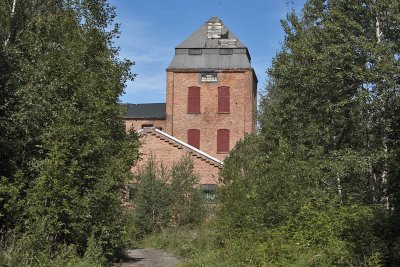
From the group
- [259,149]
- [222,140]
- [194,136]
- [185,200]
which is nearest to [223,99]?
[222,140]

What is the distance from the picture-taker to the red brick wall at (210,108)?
49.4m

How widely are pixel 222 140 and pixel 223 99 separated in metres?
3.79

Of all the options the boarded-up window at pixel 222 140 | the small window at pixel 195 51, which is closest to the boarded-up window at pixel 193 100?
the boarded-up window at pixel 222 140

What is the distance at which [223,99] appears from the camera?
4988 centimetres

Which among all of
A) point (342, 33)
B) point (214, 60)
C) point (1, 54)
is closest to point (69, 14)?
point (1, 54)

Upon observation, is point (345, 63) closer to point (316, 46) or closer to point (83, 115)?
point (316, 46)

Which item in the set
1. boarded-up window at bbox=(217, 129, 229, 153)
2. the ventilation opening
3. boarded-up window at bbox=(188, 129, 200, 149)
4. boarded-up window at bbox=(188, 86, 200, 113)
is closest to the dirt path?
boarded-up window at bbox=(217, 129, 229, 153)

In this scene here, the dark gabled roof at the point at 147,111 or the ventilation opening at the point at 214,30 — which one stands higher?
the ventilation opening at the point at 214,30

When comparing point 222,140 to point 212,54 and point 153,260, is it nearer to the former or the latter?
point 212,54

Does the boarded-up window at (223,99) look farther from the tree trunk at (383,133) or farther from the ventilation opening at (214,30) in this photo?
the tree trunk at (383,133)

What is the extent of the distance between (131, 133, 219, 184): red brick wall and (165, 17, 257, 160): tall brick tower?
892cm

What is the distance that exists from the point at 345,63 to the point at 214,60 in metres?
31.3

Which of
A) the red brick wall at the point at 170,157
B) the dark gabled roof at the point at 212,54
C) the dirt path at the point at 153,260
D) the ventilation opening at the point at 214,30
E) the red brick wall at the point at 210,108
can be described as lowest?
the dirt path at the point at 153,260

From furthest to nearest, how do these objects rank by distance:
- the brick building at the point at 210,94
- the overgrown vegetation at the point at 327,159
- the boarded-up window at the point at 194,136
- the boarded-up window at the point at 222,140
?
the boarded-up window at the point at 194,136 → the brick building at the point at 210,94 → the boarded-up window at the point at 222,140 → the overgrown vegetation at the point at 327,159
